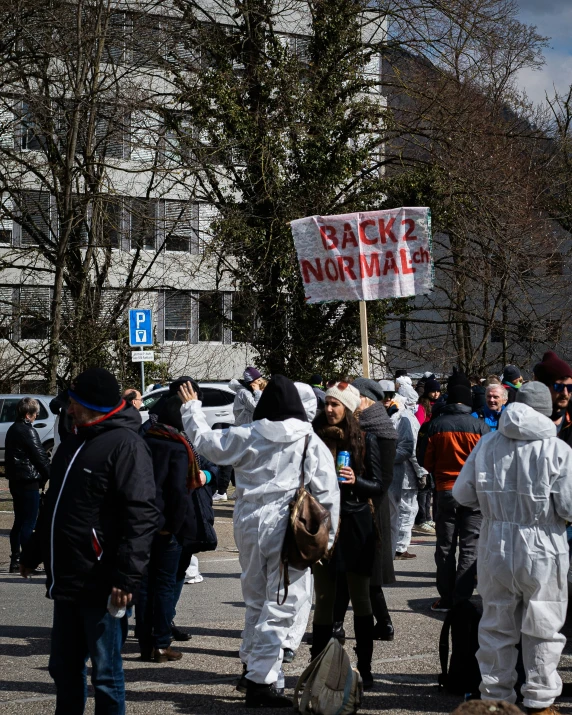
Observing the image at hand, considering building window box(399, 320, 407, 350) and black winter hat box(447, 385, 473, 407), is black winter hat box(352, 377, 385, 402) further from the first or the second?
building window box(399, 320, 407, 350)

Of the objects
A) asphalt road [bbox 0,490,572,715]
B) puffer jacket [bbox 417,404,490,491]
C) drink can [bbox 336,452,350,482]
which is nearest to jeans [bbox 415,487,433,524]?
asphalt road [bbox 0,490,572,715]

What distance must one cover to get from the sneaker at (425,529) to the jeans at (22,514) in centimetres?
570

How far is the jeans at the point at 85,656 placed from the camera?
477cm

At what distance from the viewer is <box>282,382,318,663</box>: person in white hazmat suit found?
6.12 m

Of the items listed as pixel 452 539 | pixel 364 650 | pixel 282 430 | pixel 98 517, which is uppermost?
pixel 282 430

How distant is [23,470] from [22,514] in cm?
49

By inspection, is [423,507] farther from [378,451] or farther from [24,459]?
[378,451]

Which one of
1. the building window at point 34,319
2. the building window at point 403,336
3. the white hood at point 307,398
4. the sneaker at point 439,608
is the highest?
the building window at point 34,319

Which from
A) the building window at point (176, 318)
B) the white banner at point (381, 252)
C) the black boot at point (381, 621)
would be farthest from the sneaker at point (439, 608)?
the building window at point (176, 318)

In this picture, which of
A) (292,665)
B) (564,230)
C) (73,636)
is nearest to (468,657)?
(292,665)

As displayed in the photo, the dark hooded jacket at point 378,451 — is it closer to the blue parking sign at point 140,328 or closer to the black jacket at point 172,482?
the black jacket at point 172,482

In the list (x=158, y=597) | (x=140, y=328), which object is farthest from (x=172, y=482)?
(x=140, y=328)

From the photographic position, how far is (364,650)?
6.50 meters

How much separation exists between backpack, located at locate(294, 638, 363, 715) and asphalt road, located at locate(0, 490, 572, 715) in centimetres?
33
